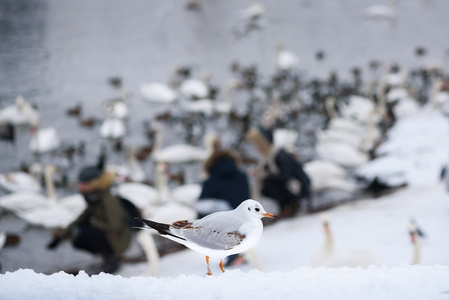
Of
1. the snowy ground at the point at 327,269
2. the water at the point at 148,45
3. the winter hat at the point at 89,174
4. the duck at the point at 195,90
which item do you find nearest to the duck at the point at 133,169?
the water at the point at 148,45

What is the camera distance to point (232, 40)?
1716 centimetres

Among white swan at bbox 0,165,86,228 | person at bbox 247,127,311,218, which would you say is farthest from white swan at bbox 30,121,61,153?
person at bbox 247,127,311,218

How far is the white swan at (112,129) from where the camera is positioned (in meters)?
9.74

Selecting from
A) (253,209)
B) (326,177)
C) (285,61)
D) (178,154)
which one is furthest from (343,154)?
(253,209)

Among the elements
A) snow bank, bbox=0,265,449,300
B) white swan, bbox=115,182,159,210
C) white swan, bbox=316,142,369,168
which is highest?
snow bank, bbox=0,265,449,300

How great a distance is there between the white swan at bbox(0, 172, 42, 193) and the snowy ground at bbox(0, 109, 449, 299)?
3.70 meters

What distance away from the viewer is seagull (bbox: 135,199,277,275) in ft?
4.03

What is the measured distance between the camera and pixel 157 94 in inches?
458

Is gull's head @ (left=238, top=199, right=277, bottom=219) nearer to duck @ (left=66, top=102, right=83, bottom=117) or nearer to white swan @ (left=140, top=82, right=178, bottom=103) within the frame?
duck @ (left=66, top=102, right=83, bottom=117)

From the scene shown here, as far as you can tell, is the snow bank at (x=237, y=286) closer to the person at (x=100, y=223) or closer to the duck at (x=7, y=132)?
the person at (x=100, y=223)

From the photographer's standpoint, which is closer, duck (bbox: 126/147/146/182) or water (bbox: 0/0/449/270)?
duck (bbox: 126/147/146/182)

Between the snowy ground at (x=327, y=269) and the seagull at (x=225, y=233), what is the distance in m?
0.21

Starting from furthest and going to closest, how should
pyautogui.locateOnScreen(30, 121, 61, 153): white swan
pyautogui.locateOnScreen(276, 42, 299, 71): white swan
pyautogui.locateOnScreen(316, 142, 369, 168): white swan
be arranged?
pyautogui.locateOnScreen(276, 42, 299, 71): white swan
pyautogui.locateOnScreen(30, 121, 61, 153): white swan
pyautogui.locateOnScreen(316, 142, 369, 168): white swan

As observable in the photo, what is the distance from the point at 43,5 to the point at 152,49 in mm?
8880
